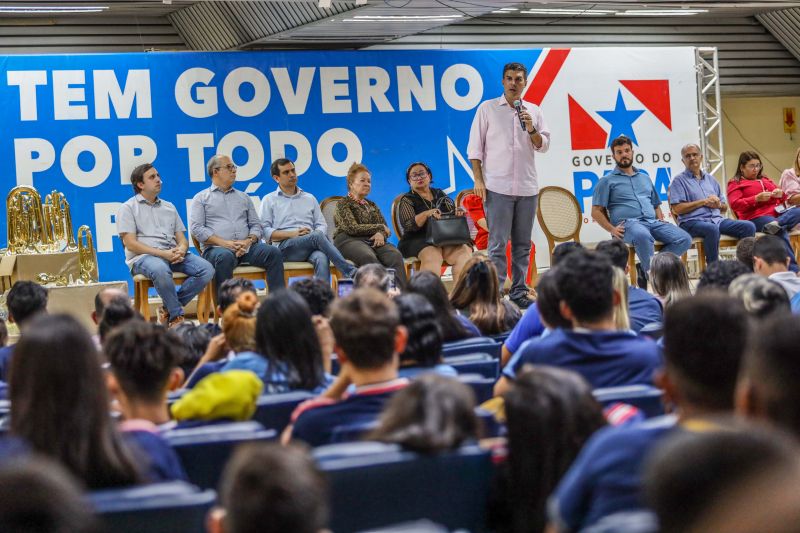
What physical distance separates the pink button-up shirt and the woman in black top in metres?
0.59

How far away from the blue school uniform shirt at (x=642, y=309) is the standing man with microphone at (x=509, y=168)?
240 cm

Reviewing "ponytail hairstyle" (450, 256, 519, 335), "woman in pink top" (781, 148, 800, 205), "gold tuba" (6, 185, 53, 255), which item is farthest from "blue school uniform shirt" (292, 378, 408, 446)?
"woman in pink top" (781, 148, 800, 205)

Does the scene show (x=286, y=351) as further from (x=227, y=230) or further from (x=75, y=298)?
(x=227, y=230)

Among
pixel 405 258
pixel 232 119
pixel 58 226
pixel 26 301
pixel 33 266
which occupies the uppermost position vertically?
pixel 232 119

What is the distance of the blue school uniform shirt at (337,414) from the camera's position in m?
2.45

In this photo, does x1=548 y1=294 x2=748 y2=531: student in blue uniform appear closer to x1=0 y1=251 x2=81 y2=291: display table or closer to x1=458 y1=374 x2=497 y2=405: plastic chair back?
x1=458 y1=374 x2=497 y2=405: plastic chair back

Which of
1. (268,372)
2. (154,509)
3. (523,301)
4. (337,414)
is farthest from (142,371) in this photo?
(523,301)

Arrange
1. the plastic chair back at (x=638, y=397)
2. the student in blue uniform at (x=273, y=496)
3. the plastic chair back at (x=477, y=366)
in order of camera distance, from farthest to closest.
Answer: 1. the plastic chair back at (x=477, y=366)
2. the plastic chair back at (x=638, y=397)
3. the student in blue uniform at (x=273, y=496)

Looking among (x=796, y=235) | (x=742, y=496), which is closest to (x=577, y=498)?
(x=742, y=496)

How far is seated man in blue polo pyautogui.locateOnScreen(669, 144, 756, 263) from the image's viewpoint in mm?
8539

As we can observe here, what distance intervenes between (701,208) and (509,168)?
218 centimetres

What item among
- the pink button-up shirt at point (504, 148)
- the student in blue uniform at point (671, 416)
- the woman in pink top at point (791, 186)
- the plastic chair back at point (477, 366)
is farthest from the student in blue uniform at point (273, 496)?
the woman in pink top at point (791, 186)

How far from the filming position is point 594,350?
Result: 9.37 feet

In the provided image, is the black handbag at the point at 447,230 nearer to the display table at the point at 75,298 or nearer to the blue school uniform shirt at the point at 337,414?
the display table at the point at 75,298
